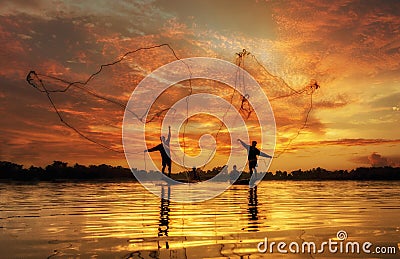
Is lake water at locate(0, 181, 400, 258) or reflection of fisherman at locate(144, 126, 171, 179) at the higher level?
reflection of fisherman at locate(144, 126, 171, 179)

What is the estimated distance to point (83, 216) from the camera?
15.0 m

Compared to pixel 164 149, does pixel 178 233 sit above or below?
below

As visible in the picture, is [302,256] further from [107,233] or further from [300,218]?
[300,218]

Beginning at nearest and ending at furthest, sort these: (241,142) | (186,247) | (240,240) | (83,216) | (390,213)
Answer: (186,247) < (240,240) < (83,216) < (390,213) < (241,142)

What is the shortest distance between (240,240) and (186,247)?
1.43 meters

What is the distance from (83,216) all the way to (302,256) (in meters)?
9.33

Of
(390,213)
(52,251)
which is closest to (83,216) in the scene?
(52,251)

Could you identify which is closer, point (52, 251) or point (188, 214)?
point (52, 251)

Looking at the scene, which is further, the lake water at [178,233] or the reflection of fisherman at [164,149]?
the reflection of fisherman at [164,149]

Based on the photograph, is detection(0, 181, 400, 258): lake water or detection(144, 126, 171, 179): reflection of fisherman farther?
detection(144, 126, 171, 179): reflection of fisherman

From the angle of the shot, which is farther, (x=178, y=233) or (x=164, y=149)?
(x=164, y=149)

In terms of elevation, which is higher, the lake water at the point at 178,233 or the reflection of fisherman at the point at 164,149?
the reflection of fisherman at the point at 164,149

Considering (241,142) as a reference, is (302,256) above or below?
below

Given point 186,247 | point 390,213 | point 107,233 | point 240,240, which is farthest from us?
point 390,213
